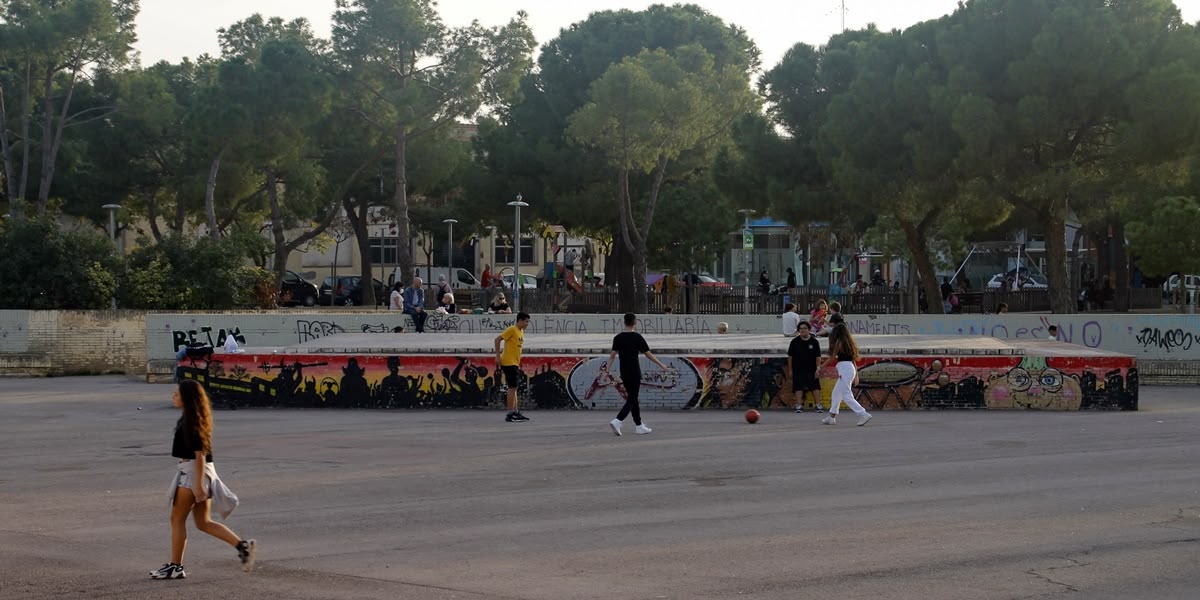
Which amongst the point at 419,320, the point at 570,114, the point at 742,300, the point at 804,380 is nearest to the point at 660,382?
the point at 804,380

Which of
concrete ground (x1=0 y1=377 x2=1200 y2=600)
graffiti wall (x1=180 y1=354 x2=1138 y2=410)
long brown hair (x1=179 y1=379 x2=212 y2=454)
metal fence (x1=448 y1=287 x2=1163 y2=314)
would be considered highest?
metal fence (x1=448 y1=287 x2=1163 y2=314)

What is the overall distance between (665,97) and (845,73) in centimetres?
728

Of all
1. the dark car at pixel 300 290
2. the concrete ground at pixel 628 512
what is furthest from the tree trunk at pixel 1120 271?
the dark car at pixel 300 290

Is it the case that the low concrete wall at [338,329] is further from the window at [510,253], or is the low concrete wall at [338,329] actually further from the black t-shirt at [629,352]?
the window at [510,253]

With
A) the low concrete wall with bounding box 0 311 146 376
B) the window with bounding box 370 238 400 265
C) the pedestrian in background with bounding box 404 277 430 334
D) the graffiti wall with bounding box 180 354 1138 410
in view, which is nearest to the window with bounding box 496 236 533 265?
the window with bounding box 370 238 400 265

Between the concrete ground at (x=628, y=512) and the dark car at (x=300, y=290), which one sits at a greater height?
the dark car at (x=300, y=290)

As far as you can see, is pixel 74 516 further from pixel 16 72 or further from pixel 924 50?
pixel 16 72

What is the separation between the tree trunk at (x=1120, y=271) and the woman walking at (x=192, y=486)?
45.4 m

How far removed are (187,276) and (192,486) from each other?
27.5 metres

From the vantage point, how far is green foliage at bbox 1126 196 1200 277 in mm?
41906

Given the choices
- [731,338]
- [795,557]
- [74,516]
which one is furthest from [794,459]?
[731,338]

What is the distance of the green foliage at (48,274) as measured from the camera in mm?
33062

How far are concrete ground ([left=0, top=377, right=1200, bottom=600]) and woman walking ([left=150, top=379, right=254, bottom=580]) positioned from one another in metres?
0.18

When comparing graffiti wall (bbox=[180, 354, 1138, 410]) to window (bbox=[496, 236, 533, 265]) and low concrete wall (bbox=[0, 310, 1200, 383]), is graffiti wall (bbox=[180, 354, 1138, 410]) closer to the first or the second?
low concrete wall (bbox=[0, 310, 1200, 383])
